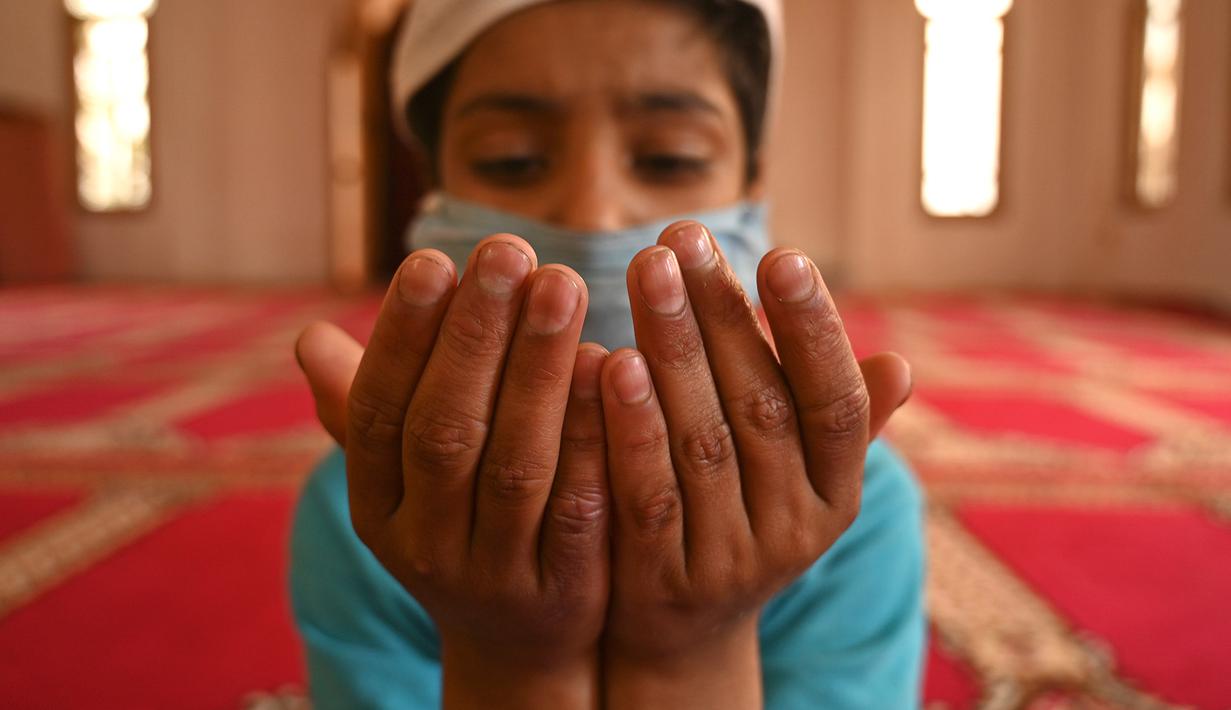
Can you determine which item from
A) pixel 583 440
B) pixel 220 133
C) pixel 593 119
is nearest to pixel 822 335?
pixel 583 440

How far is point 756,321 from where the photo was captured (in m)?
0.41

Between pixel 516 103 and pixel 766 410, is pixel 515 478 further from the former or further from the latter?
pixel 516 103

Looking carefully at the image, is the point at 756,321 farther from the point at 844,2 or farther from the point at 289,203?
the point at 289,203

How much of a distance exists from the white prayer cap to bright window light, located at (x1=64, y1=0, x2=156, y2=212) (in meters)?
6.45

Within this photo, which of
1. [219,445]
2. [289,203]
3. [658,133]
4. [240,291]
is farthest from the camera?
[289,203]

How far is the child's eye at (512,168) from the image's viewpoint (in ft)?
2.43

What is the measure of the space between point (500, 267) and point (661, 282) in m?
0.07

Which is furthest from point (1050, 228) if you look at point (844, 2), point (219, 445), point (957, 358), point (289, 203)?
point (219, 445)

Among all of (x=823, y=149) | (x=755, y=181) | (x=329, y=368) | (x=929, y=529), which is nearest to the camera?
(x=329, y=368)

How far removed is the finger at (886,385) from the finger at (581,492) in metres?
0.14

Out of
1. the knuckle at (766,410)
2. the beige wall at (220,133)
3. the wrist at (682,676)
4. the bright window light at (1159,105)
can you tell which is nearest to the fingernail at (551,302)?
the knuckle at (766,410)

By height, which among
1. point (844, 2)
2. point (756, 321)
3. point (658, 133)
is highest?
point (844, 2)

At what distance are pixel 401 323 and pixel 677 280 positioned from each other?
12cm

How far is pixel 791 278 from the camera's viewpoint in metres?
0.38
